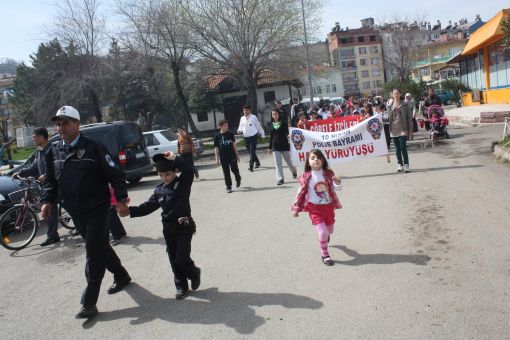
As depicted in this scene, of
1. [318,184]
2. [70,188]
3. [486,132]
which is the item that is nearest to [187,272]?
[70,188]

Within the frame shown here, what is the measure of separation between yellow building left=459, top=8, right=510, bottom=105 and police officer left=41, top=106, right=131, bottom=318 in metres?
21.0

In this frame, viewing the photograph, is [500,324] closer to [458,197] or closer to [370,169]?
[458,197]

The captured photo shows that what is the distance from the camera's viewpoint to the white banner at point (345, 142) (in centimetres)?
1098

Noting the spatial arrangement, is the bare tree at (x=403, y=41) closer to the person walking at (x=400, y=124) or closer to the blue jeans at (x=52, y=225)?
the person walking at (x=400, y=124)

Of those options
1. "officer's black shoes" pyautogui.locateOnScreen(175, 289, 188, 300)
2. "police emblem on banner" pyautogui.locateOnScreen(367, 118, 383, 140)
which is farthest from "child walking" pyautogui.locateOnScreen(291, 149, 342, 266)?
"police emblem on banner" pyautogui.locateOnScreen(367, 118, 383, 140)

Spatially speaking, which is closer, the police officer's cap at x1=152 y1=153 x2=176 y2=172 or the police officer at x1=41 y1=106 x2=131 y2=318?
the police officer at x1=41 y1=106 x2=131 y2=318

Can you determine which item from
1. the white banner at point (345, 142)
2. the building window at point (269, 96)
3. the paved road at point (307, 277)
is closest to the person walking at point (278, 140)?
the white banner at point (345, 142)

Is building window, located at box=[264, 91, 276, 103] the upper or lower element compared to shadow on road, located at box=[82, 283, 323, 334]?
upper

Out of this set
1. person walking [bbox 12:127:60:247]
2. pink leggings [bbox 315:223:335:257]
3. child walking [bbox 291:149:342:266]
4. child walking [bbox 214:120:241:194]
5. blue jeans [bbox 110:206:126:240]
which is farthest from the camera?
child walking [bbox 214:120:241:194]

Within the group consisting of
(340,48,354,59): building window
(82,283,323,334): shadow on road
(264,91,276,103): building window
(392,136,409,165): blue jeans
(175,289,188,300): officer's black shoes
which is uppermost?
(340,48,354,59): building window

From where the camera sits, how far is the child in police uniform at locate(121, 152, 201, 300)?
4.66m

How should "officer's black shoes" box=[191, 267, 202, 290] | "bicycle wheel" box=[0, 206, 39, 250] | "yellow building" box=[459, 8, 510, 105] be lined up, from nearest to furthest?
"officer's black shoes" box=[191, 267, 202, 290]
"bicycle wheel" box=[0, 206, 39, 250]
"yellow building" box=[459, 8, 510, 105]

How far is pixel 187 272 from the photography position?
4777 mm

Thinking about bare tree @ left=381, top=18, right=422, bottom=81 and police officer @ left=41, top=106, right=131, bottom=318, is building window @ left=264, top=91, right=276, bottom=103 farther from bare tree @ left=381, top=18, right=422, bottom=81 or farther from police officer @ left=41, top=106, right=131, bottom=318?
police officer @ left=41, top=106, right=131, bottom=318
